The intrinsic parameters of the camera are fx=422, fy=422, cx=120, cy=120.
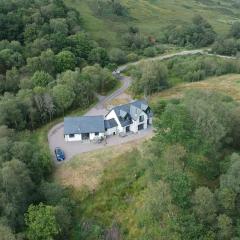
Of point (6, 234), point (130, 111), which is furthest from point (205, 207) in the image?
point (130, 111)

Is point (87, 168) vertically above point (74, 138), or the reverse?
point (87, 168)

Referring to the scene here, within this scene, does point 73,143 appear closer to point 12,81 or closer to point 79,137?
point 79,137

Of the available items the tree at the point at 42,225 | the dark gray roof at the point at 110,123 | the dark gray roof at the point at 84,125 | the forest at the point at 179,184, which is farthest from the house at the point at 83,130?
the tree at the point at 42,225

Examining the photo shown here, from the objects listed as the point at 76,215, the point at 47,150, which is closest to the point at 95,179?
the point at 76,215

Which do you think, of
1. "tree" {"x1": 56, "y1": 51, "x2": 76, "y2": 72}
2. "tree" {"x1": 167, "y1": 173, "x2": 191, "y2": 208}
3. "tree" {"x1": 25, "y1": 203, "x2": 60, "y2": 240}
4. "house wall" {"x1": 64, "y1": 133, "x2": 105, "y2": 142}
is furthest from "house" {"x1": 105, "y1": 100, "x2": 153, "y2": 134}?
"tree" {"x1": 56, "y1": 51, "x2": 76, "y2": 72}

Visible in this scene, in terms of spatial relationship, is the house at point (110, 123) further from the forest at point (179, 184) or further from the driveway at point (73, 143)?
the forest at point (179, 184)
